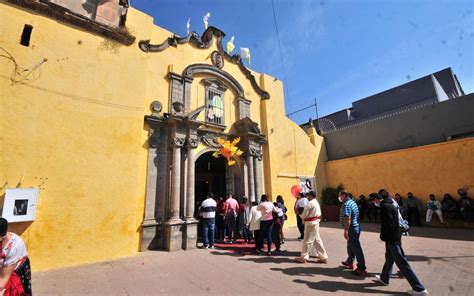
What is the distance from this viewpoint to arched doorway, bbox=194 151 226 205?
12180 millimetres

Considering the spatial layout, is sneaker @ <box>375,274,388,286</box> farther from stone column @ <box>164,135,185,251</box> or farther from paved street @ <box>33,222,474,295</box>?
stone column @ <box>164,135,185,251</box>

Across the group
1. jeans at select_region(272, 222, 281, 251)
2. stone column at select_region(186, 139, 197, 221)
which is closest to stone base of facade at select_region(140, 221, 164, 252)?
stone column at select_region(186, 139, 197, 221)

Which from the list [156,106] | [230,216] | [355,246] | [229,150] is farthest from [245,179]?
[355,246]

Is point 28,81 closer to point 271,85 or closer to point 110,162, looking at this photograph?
point 110,162

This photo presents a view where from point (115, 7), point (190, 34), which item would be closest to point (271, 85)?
point (190, 34)

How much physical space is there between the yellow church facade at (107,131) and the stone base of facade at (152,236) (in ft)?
0.10

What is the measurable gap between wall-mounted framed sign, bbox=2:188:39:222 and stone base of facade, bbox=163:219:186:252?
128 inches

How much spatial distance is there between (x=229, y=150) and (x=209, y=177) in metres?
3.04

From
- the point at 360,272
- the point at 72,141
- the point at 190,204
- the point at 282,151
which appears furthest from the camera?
the point at 282,151

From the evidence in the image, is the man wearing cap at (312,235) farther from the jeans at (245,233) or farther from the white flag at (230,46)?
the white flag at (230,46)

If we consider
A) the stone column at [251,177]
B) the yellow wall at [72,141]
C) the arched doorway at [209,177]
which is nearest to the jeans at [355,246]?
the stone column at [251,177]

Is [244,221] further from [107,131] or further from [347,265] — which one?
[107,131]

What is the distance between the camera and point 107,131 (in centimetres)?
684

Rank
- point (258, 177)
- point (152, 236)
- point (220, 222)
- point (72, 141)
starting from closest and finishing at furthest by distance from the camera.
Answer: point (72, 141) < point (152, 236) < point (220, 222) < point (258, 177)
